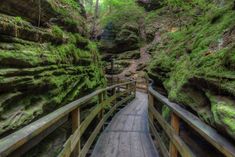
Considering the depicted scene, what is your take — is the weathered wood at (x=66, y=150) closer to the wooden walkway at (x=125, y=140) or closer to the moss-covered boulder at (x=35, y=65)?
the moss-covered boulder at (x=35, y=65)

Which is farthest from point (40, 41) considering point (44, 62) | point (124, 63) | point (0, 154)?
point (124, 63)

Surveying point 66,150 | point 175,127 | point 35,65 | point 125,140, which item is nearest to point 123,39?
point 125,140

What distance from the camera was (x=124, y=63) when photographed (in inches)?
851

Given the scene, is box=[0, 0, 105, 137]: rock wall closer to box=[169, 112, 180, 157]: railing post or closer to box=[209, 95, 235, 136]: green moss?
box=[169, 112, 180, 157]: railing post

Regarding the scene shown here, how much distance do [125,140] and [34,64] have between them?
8.57ft

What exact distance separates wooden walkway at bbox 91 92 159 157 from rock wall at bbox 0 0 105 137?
4.04ft

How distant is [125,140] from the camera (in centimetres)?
491

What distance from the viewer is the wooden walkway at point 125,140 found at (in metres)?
4.12

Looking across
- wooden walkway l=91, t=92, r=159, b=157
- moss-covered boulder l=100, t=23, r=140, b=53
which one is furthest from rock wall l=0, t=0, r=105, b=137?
moss-covered boulder l=100, t=23, r=140, b=53

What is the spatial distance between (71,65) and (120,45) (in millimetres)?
19333

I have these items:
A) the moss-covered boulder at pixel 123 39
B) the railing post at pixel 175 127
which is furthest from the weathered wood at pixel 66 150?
the moss-covered boulder at pixel 123 39

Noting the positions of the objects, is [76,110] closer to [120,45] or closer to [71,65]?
[71,65]

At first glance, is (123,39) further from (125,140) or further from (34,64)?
(34,64)

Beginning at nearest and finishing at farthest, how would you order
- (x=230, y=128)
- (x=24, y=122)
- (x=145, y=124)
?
(x=230, y=128) < (x=24, y=122) < (x=145, y=124)
